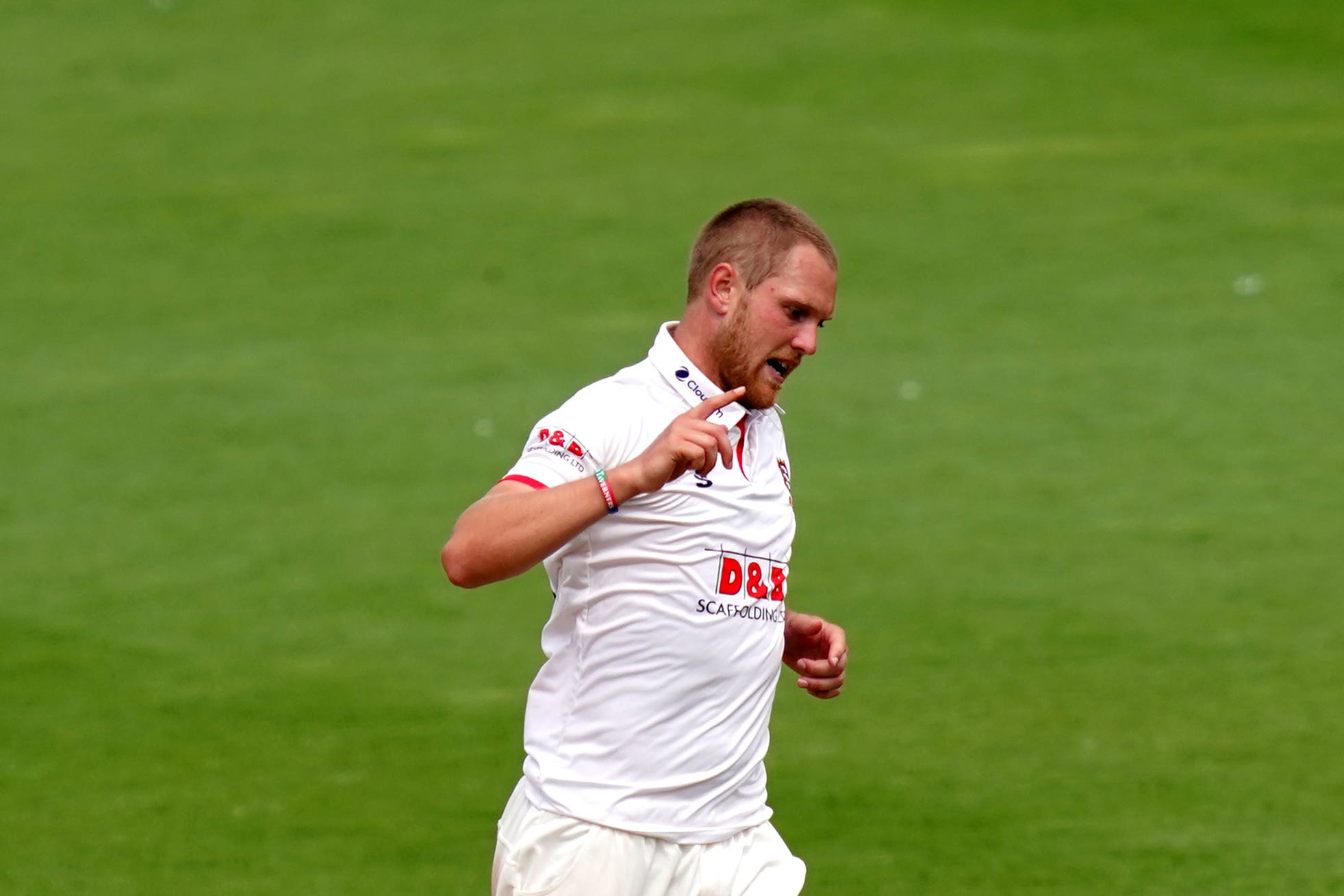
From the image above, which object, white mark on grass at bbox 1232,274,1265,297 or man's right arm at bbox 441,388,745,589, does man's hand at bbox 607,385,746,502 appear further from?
white mark on grass at bbox 1232,274,1265,297

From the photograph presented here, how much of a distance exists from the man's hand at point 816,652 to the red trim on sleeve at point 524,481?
853mm

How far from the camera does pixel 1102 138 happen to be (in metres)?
14.1

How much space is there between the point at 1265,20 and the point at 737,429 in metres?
13.3

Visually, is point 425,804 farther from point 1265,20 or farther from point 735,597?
point 1265,20

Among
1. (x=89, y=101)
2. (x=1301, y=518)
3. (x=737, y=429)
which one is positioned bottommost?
Result: (x=1301, y=518)

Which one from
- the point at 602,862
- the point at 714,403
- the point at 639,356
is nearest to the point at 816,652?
the point at 602,862

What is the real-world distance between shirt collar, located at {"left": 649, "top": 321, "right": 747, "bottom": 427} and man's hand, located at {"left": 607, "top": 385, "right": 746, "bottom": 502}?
0.34 m

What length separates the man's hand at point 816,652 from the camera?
4.18 metres

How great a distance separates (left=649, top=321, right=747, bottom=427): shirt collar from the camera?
3744 mm

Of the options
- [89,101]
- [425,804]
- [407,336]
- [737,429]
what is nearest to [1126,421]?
[407,336]

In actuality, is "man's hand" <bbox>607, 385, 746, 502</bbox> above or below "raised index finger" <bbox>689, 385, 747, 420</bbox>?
below

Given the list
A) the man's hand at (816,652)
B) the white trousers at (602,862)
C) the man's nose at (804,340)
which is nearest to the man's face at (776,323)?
the man's nose at (804,340)

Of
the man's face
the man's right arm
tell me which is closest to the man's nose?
the man's face

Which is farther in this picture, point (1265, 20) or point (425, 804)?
point (1265, 20)
